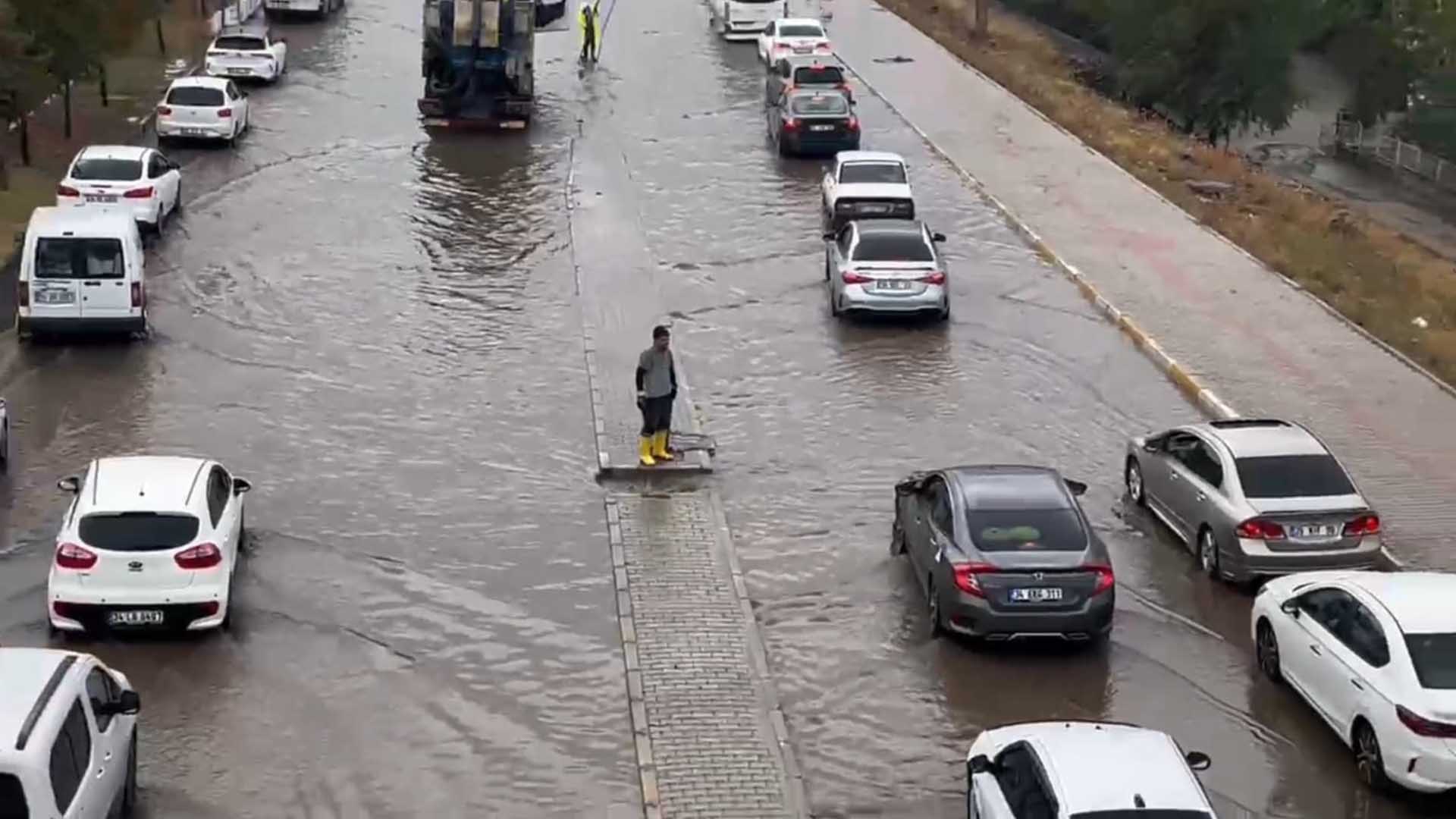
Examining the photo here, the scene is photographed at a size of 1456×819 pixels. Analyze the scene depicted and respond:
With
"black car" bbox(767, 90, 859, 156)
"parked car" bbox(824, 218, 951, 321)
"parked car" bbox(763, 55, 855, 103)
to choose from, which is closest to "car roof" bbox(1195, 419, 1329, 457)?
"parked car" bbox(824, 218, 951, 321)

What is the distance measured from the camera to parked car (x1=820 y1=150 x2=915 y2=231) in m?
34.5

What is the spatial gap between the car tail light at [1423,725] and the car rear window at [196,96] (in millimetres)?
31142

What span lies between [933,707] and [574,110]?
1260 inches

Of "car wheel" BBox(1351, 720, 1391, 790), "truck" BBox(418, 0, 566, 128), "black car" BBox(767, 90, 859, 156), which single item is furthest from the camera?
"truck" BBox(418, 0, 566, 128)

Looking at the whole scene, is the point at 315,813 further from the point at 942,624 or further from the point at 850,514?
the point at 850,514

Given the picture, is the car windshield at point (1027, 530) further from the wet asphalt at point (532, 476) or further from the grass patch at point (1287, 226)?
the grass patch at point (1287, 226)

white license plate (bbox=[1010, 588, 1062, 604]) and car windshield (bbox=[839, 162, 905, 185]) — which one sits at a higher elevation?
white license plate (bbox=[1010, 588, 1062, 604])

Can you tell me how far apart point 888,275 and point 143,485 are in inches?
532

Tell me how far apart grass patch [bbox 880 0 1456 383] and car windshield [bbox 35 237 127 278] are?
687 inches

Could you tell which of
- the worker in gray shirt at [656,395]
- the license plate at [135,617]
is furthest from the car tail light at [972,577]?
the license plate at [135,617]

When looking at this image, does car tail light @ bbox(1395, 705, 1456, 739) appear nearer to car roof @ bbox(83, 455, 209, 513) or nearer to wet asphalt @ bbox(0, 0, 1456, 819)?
wet asphalt @ bbox(0, 0, 1456, 819)

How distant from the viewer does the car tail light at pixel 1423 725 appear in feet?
47.1

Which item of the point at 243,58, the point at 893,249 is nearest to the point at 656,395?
the point at 893,249

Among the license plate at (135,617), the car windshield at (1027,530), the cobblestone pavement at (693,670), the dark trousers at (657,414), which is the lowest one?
the cobblestone pavement at (693,670)
